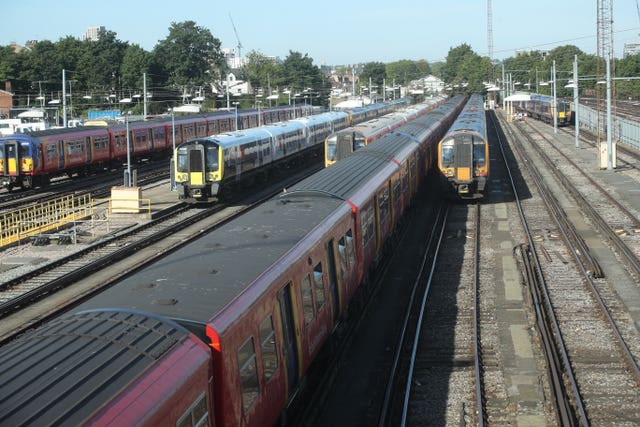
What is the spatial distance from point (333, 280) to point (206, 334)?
16.8ft

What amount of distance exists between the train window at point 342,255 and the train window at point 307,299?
210 cm

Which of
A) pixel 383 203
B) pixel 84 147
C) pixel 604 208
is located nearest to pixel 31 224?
pixel 383 203

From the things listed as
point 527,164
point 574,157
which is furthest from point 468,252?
point 574,157

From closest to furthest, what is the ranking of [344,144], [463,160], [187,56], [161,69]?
[463,160], [344,144], [161,69], [187,56]

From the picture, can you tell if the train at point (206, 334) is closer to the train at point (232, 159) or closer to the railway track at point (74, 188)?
the train at point (232, 159)

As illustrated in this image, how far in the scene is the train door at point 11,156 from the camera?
3269 centimetres

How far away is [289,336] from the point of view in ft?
29.2

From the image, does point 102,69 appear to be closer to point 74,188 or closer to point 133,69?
point 133,69

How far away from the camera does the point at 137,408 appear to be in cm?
512

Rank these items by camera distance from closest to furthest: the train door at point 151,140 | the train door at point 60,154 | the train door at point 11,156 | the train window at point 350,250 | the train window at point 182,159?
the train window at point 350,250
the train window at point 182,159
the train door at point 11,156
the train door at point 60,154
the train door at point 151,140

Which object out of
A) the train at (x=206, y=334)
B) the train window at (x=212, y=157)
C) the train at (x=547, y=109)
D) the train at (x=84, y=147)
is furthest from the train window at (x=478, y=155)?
the train at (x=547, y=109)

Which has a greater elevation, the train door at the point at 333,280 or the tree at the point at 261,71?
the tree at the point at 261,71

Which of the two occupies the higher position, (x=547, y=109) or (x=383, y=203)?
(x=547, y=109)

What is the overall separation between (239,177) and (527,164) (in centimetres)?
1838
